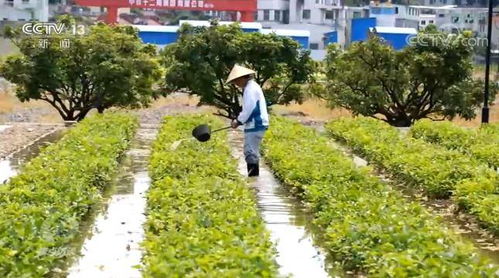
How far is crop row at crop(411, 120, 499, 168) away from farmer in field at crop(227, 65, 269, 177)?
380cm

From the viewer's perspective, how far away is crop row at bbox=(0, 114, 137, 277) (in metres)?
6.23

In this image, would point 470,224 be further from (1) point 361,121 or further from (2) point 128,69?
(2) point 128,69

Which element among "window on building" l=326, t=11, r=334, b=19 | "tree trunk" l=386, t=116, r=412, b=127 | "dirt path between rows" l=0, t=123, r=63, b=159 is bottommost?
"tree trunk" l=386, t=116, r=412, b=127

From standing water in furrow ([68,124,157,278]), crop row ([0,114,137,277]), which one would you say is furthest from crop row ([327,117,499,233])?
crop row ([0,114,137,277])

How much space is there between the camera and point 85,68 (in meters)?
26.0

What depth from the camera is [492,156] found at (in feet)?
42.2

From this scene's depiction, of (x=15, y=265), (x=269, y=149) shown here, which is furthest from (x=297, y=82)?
(x=15, y=265)

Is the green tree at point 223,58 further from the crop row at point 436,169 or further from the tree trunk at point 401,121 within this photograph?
the crop row at point 436,169

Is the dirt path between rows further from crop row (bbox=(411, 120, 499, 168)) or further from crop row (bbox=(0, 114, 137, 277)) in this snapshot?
crop row (bbox=(411, 120, 499, 168))

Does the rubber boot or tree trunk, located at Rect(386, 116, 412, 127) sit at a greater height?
the rubber boot

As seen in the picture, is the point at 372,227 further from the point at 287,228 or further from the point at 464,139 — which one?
the point at 464,139

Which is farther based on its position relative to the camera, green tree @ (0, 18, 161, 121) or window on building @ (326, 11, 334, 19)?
window on building @ (326, 11, 334, 19)

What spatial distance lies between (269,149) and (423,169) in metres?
3.31

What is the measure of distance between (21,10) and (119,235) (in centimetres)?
5678
